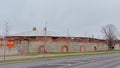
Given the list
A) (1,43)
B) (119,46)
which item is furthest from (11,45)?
(119,46)

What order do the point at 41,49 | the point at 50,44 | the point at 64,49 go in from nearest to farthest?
the point at 41,49 < the point at 50,44 < the point at 64,49

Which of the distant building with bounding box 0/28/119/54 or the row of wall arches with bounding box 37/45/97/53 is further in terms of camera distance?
the row of wall arches with bounding box 37/45/97/53

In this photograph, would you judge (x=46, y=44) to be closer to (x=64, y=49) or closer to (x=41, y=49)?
(x=41, y=49)

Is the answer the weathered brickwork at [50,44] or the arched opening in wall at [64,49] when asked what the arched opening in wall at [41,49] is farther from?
the arched opening in wall at [64,49]

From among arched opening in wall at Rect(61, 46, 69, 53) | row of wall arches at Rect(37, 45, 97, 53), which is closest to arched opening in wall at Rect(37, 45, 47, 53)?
row of wall arches at Rect(37, 45, 97, 53)

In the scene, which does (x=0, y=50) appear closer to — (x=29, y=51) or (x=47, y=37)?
(x=29, y=51)

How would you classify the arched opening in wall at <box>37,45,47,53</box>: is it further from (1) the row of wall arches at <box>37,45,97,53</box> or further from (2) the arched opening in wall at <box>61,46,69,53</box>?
(2) the arched opening in wall at <box>61,46,69,53</box>

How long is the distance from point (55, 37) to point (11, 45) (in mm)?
16546

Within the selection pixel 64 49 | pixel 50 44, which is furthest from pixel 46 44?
pixel 64 49

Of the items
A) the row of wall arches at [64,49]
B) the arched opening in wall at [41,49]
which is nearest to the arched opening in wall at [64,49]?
the row of wall arches at [64,49]

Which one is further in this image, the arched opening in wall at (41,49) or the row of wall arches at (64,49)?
the row of wall arches at (64,49)

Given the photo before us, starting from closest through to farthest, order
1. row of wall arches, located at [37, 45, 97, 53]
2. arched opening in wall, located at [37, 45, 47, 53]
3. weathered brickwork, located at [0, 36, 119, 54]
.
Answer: weathered brickwork, located at [0, 36, 119, 54], arched opening in wall, located at [37, 45, 47, 53], row of wall arches, located at [37, 45, 97, 53]

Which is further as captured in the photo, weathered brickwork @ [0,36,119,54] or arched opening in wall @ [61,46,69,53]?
arched opening in wall @ [61,46,69,53]

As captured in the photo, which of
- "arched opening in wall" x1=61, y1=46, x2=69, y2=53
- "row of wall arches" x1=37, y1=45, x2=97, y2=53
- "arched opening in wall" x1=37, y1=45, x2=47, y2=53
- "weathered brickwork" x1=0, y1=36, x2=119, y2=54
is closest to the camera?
"weathered brickwork" x1=0, y1=36, x2=119, y2=54
